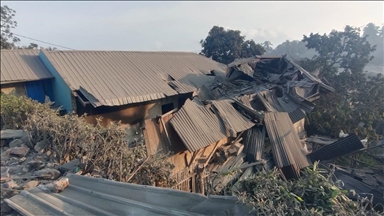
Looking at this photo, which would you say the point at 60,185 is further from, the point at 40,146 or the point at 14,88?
the point at 14,88

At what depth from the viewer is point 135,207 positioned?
2674 mm

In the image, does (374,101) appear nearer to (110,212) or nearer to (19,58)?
(110,212)

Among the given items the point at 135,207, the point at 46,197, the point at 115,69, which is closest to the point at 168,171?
the point at 135,207

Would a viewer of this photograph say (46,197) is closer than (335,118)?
Yes

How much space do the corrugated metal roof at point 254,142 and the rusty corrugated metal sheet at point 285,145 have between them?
0.29 meters

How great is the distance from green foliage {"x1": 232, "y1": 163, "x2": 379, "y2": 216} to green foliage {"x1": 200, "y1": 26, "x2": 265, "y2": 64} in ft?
59.2

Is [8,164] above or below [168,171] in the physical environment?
above

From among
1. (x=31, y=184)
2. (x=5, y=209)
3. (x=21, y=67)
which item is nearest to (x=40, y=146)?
(x=31, y=184)

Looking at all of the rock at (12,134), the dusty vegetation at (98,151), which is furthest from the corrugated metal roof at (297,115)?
the rock at (12,134)

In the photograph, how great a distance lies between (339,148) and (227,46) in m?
14.3

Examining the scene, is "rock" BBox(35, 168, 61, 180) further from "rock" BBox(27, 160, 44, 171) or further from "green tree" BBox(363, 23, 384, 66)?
"green tree" BBox(363, 23, 384, 66)

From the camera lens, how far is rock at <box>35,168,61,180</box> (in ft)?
12.7

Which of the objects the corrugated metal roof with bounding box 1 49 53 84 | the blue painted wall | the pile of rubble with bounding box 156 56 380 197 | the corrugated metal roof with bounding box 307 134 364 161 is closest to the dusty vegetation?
the pile of rubble with bounding box 156 56 380 197

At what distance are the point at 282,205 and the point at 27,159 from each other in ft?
14.4
